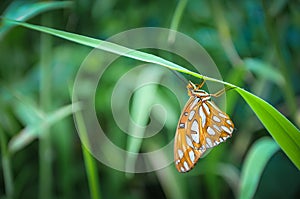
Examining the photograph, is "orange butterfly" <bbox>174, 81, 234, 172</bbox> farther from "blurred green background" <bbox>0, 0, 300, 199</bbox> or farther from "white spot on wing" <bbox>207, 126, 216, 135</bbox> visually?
"blurred green background" <bbox>0, 0, 300, 199</bbox>

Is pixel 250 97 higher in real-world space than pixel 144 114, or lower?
lower

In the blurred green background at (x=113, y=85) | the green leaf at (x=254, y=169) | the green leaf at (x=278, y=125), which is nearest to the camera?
the green leaf at (x=278, y=125)

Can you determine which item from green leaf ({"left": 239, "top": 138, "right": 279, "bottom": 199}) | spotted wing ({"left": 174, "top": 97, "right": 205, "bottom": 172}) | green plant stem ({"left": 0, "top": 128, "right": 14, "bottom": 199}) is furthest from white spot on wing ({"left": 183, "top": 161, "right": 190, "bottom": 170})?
green plant stem ({"left": 0, "top": 128, "right": 14, "bottom": 199})

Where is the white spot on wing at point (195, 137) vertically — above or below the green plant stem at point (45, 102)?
below

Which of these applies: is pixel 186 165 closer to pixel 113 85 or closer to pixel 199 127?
pixel 199 127

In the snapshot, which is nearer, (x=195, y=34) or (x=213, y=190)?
(x=213, y=190)

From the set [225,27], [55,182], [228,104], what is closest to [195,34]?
[225,27]

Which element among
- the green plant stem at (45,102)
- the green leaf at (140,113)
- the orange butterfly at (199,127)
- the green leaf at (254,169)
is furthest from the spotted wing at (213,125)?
the green plant stem at (45,102)

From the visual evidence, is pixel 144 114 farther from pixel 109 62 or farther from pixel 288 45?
pixel 288 45

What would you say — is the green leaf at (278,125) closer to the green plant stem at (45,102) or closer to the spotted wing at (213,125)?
the spotted wing at (213,125)
